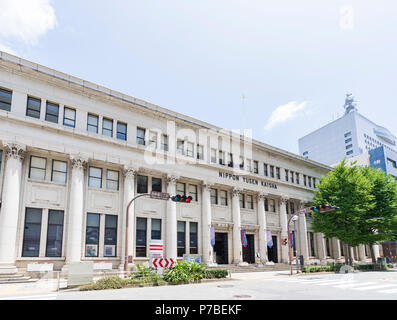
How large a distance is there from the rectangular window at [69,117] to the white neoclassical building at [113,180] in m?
0.09

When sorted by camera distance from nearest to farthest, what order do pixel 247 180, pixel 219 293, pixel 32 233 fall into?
1. pixel 219 293
2. pixel 32 233
3. pixel 247 180

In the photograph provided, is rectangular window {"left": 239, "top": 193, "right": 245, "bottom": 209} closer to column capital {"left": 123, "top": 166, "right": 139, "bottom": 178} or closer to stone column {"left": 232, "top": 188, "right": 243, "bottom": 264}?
stone column {"left": 232, "top": 188, "right": 243, "bottom": 264}

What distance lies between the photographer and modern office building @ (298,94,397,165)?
140 meters

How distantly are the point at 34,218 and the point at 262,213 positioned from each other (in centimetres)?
2417

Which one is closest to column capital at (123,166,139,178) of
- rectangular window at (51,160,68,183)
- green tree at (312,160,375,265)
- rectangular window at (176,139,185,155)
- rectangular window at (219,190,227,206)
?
rectangular window at (51,160,68,183)

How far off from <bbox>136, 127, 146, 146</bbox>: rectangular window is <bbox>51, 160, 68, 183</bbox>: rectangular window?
6901 mm

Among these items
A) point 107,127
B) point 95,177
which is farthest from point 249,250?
point 107,127

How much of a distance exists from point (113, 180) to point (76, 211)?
191 inches

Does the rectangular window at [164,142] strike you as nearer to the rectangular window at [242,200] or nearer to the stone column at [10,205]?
the rectangular window at [242,200]

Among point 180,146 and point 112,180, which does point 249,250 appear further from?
point 112,180

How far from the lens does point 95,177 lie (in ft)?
92.5

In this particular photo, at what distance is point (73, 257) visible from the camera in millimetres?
24297

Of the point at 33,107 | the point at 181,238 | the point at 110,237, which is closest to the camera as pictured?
the point at 33,107
